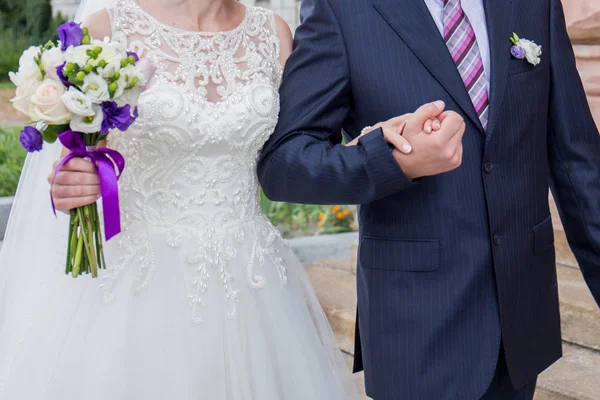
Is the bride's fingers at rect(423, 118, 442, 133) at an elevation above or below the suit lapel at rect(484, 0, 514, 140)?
below

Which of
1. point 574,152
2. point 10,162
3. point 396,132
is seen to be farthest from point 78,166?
point 10,162

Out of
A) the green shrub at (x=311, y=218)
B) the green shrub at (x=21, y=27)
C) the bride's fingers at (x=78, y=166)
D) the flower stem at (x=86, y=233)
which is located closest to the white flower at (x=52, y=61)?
the bride's fingers at (x=78, y=166)

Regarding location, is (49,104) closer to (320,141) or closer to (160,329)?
(320,141)

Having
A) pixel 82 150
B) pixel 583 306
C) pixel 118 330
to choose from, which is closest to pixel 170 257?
pixel 118 330

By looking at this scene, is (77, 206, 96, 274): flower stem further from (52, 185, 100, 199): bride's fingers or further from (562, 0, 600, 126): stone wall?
(562, 0, 600, 126): stone wall

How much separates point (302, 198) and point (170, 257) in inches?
25.3

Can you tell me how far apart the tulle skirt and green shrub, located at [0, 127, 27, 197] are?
3.51 meters

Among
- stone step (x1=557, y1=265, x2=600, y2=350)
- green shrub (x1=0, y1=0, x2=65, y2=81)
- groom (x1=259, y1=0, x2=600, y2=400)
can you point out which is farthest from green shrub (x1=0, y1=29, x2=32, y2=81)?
groom (x1=259, y1=0, x2=600, y2=400)

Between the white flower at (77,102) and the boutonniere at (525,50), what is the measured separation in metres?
1.09

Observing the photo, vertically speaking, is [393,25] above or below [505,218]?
above

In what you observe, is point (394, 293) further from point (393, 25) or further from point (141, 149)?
point (141, 149)

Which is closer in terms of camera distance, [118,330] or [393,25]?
[393,25]

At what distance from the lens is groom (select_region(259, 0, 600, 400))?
2.12 meters

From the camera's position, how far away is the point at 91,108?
2.10 metres
